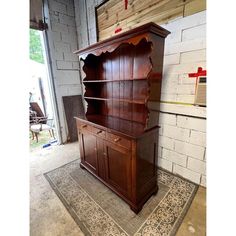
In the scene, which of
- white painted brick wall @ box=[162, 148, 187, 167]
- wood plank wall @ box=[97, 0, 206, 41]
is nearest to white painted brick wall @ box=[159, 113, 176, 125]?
white painted brick wall @ box=[162, 148, 187, 167]

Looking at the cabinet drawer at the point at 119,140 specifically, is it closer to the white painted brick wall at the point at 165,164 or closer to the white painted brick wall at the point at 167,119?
the white painted brick wall at the point at 167,119

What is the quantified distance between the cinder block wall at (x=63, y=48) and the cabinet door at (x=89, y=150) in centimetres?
133

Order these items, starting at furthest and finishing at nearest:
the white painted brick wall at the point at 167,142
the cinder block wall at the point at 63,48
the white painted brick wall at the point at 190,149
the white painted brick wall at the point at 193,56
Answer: the cinder block wall at the point at 63,48, the white painted brick wall at the point at 167,142, the white painted brick wall at the point at 190,149, the white painted brick wall at the point at 193,56

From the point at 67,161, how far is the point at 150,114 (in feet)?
6.14

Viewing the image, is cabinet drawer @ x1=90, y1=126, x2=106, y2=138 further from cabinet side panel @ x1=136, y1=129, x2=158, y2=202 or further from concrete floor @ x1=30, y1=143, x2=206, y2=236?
concrete floor @ x1=30, y1=143, x2=206, y2=236

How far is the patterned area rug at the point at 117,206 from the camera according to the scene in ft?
4.78

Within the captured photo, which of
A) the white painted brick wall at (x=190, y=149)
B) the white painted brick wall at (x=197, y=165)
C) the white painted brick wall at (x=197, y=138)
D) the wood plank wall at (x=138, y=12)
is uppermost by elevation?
the wood plank wall at (x=138, y=12)

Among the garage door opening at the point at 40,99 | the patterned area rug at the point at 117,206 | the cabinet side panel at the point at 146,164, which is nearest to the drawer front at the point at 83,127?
the patterned area rug at the point at 117,206

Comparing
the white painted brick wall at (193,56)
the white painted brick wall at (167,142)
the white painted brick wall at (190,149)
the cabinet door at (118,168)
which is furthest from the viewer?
the white painted brick wall at (167,142)

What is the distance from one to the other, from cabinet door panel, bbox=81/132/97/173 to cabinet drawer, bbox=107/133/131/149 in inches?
13.4

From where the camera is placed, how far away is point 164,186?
6.59 feet

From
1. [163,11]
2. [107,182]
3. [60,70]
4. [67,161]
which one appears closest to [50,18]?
[60,70]

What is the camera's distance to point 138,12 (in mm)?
2172

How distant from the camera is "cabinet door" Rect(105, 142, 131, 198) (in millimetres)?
1583
